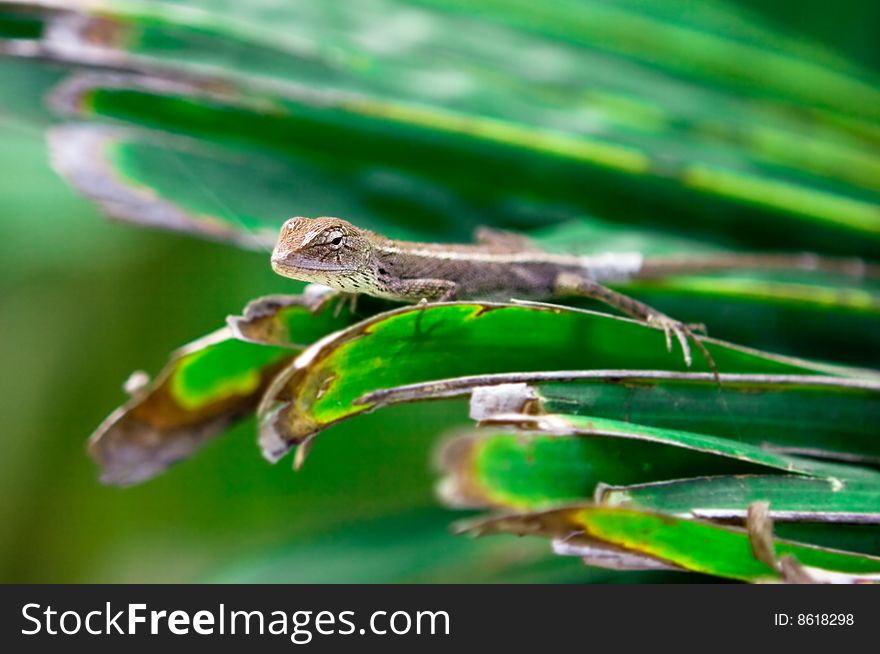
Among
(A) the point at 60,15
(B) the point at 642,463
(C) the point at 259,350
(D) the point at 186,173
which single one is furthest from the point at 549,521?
(A) the point at 60,15

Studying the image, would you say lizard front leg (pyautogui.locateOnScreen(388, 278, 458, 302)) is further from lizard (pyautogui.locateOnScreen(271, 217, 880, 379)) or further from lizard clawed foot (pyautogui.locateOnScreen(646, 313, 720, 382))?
lizard clawed foot (pyautogui.locateOnScreen(646, 313, 720, 382))

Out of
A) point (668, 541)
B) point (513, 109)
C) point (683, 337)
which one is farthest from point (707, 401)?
point (513, 109)

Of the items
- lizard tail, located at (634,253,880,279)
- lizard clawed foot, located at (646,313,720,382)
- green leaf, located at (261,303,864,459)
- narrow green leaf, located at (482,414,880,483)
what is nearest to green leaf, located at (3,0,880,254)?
lizard tail, located at (634,253,880,279)

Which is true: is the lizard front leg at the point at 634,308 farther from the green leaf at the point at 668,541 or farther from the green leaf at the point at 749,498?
the green leaf at the point at 668,541

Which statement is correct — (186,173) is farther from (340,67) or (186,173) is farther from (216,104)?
(340,67)

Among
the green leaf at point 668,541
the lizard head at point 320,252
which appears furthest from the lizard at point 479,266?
the green leaf at point 668,541

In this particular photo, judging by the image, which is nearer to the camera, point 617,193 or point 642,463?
point 642,463
